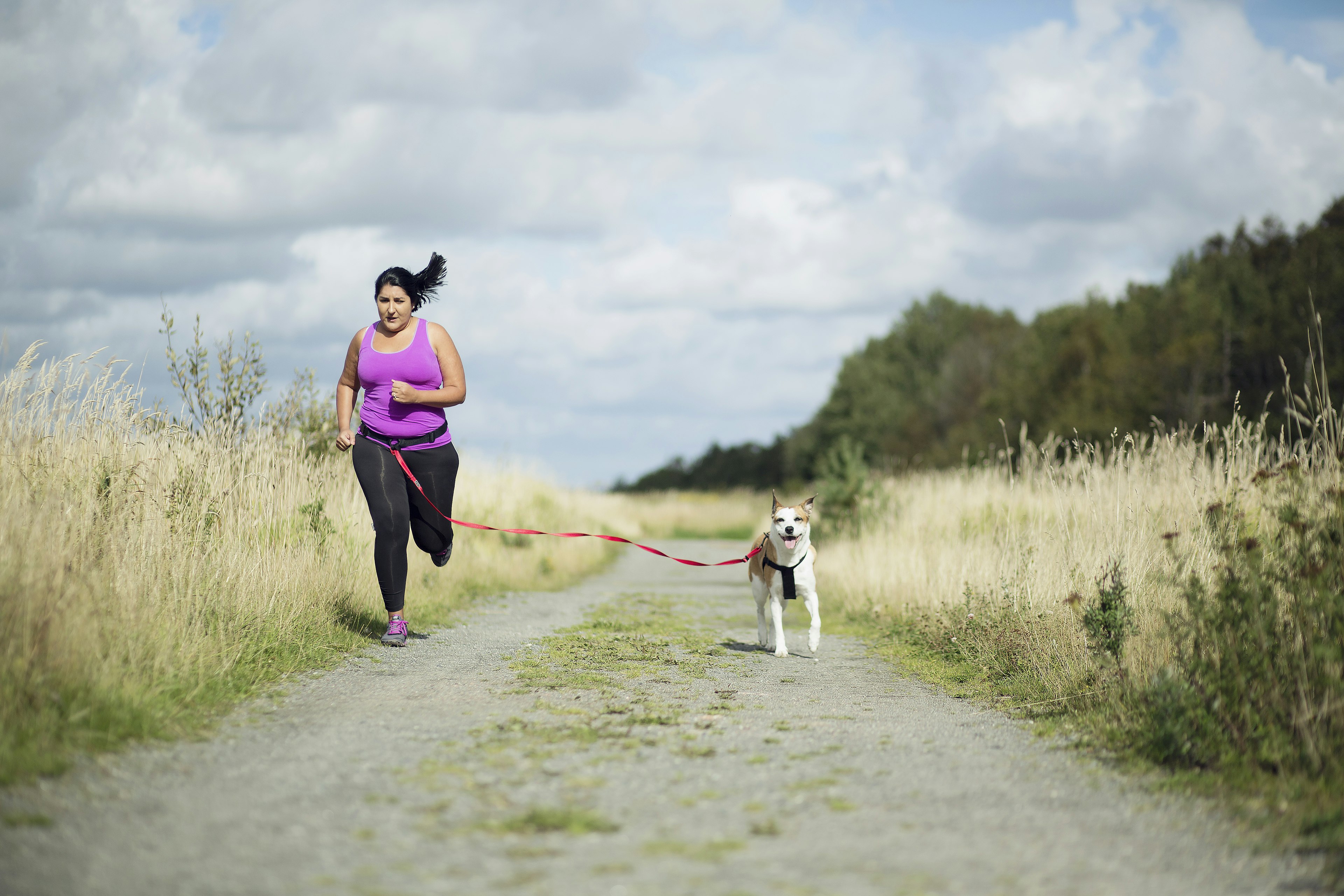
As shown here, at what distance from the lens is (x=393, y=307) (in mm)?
7180

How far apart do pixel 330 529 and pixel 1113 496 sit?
6.87 meters

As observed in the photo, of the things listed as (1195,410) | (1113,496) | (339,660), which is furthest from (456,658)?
(1195,410)

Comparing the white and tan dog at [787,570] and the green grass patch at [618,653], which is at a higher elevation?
the white and tan dog at [787,570]

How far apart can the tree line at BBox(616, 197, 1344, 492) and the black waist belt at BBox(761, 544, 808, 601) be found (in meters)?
7.36

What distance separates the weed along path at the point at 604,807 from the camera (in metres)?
3.00

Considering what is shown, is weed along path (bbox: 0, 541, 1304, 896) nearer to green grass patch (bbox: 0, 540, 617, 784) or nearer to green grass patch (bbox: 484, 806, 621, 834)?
green grass patch (bbox: 484, 806, 621, 834)

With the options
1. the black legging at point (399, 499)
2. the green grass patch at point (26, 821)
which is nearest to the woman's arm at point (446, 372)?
the black legging at point (399, 499)

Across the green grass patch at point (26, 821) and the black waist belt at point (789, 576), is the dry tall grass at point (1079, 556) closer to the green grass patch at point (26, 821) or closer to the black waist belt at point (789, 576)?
the black waist belt at point (789, 576)

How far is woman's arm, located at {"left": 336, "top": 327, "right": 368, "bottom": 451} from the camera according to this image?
7.32 meters

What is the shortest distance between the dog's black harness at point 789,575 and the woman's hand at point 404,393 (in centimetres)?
311

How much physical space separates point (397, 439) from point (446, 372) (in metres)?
0.61

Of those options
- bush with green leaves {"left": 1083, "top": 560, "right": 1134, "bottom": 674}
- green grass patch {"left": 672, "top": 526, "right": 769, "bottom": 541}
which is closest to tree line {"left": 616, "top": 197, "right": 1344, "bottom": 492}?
green grass patch {"left": 672, "top": 526, "right": 769, "bottom": 541}

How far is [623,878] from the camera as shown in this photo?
2.95 m

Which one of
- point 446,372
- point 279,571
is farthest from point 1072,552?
point 279,571
